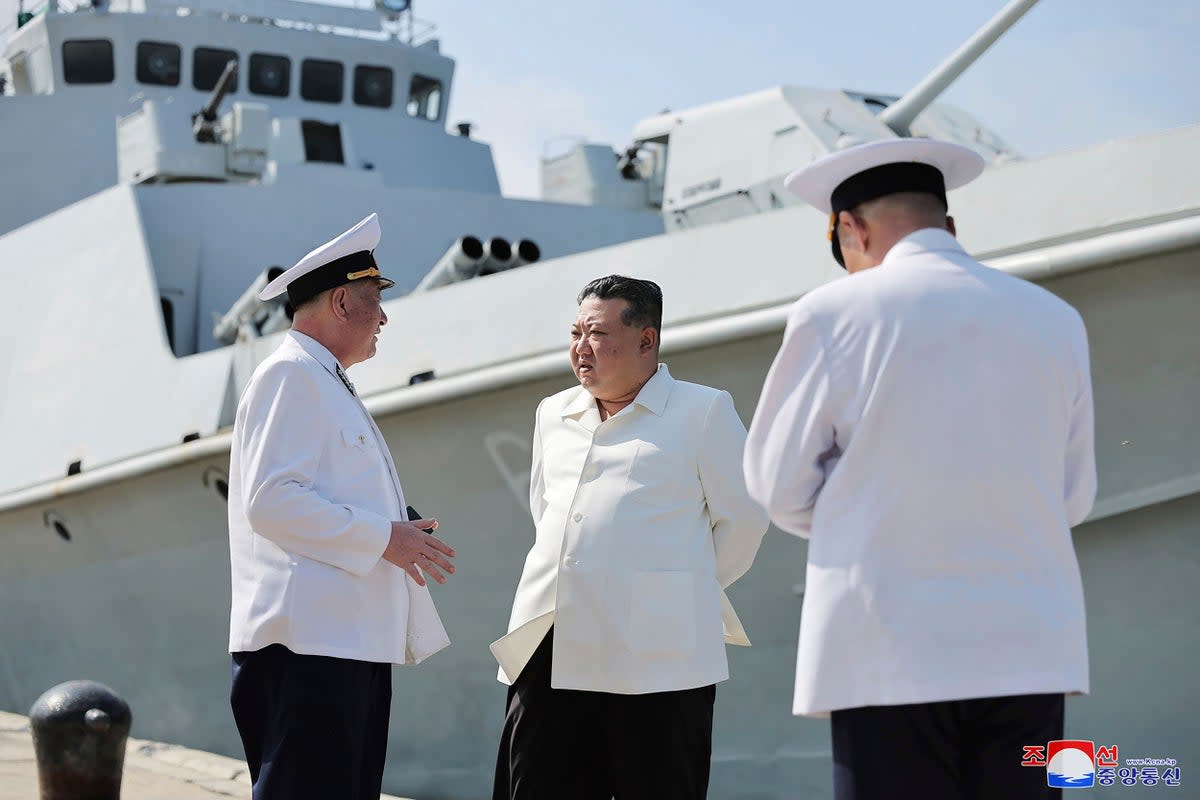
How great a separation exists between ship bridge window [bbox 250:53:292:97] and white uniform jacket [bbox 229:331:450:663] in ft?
26.2

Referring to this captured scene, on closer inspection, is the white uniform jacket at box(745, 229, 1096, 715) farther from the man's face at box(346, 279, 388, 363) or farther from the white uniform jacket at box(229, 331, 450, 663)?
the man's face at box(346, 279, 388, 363)

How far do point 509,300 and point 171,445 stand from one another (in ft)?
5.25

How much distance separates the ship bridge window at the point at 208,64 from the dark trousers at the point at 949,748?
9.13 metres

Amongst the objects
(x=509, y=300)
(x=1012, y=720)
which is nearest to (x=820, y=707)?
(x=1012, y=720)

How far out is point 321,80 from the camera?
1051 centimetres

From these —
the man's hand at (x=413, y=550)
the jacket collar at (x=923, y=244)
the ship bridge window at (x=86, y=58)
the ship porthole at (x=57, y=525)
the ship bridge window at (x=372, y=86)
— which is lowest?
the ship porthole at (x=57, y=525)

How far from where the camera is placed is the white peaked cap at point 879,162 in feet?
6.40

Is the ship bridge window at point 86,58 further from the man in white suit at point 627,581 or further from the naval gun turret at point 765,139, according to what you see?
the man in white suit at point 627,581

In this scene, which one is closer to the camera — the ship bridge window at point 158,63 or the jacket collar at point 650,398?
the jacket collar at point 650,398

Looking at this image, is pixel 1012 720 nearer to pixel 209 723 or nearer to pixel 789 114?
pixel 209 723

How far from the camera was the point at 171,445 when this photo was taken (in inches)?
232

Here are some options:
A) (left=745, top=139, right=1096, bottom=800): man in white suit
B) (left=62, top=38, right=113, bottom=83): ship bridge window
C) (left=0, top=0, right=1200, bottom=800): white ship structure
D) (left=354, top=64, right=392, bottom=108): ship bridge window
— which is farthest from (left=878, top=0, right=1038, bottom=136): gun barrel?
(left=62, top=38, right=113, bottom=83): ship bridge window

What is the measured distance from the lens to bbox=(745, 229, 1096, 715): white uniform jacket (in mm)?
1762

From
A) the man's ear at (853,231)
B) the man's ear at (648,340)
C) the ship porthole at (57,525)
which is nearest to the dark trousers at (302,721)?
the man's ear at (648,340)
